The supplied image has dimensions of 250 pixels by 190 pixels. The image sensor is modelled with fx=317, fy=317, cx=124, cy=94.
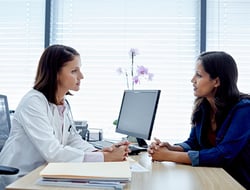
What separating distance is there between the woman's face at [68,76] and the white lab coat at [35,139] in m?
0.15

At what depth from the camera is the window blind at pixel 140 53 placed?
3074mm

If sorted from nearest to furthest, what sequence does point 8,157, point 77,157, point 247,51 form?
point 77,157, point 8,157, point 247,51

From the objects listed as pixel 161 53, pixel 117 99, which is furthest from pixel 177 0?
pixel 117 99

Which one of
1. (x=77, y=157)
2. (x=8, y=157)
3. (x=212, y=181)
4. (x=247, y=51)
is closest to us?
(x=212, y=181)

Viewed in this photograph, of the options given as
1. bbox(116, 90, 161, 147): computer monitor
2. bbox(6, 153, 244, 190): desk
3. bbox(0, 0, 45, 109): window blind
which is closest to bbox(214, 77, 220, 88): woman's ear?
bbox(116, 90, 161, 147): computer monitor

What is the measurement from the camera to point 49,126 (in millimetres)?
1506

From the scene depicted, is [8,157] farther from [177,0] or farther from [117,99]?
[177,0]

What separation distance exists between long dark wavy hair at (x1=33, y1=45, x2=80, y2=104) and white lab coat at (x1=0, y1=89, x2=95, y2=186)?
0.06m

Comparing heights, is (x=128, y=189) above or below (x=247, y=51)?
below

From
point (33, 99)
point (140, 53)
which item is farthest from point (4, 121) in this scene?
point (140, 53)

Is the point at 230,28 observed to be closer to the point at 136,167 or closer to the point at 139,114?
the point at 139,114

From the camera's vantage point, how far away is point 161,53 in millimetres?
3119

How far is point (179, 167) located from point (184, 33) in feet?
6.41

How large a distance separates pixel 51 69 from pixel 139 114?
615 millimetres
